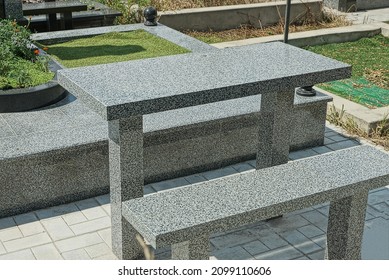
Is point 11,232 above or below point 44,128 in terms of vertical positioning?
below

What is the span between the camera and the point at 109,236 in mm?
6105

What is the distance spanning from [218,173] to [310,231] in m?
1.50

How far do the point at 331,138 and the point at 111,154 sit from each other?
3.90m

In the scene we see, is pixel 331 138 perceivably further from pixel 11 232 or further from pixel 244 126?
pixel 11 232

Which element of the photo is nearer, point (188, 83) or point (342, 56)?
point (188, 83)

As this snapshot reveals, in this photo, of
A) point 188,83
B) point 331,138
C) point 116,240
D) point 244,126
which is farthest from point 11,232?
point 331,138

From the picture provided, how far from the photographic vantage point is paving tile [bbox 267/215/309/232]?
20.7 ft

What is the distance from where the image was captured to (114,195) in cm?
549

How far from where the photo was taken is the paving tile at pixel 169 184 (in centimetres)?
700

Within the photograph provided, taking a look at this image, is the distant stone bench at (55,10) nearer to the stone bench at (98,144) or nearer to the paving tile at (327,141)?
the stone bench at (98,144)

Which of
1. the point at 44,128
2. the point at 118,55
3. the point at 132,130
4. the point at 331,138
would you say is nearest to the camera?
the point at 132,130

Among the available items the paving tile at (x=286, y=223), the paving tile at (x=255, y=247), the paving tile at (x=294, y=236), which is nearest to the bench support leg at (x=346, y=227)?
the paving tile at (x=294, y=236)

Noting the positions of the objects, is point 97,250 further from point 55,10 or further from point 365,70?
point 365,70

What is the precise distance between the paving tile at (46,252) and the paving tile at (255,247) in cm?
166
